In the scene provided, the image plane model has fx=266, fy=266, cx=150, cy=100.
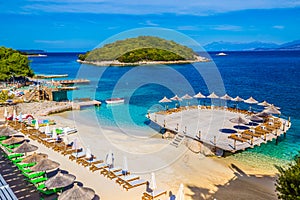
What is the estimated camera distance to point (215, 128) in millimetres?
20688

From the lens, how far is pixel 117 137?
2181cm

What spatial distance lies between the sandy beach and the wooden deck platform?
1088 mm

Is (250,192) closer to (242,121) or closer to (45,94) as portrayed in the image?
(242,121)

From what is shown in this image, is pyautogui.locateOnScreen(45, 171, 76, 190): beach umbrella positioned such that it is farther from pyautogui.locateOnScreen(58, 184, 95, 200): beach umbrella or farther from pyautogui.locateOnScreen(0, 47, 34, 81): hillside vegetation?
pyautogui.locateOnScreen(0, 47, 34, 81): hillside vegetation

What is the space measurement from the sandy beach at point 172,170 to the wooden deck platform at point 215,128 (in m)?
1.09

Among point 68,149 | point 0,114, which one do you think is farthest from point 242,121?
point 0,114

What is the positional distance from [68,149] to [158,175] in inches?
257

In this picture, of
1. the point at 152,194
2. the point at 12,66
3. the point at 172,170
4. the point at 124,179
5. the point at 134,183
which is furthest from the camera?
the point at 12,66

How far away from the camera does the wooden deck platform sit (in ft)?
57.7

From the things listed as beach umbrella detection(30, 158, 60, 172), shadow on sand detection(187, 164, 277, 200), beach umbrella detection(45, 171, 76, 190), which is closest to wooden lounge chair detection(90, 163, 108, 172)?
beach umbrella detection(30, 158, 60, 172)

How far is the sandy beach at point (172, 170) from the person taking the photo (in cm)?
1245

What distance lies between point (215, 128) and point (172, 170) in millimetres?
6861

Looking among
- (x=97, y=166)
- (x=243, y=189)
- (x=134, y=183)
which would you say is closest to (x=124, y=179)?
(x=134, y=183)

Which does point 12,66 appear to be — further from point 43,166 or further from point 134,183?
point 134,183
